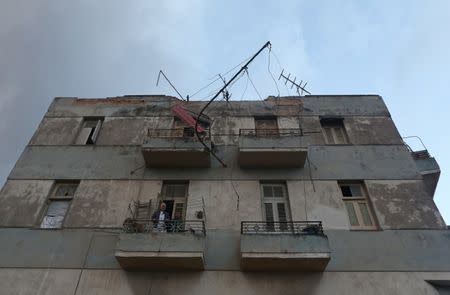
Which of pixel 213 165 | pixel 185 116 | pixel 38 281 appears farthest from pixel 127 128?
pixel 38 281

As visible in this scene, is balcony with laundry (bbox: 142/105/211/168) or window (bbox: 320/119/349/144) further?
window (bbox: 320/119/349/144)

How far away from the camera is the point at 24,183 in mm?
10852

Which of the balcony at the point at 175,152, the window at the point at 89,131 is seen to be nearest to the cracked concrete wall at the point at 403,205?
the balcony at the point at 175,152

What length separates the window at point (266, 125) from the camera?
12486mm

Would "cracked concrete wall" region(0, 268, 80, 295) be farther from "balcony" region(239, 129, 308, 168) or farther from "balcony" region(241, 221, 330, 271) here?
"balcony" region(239, 129, 308, 168)

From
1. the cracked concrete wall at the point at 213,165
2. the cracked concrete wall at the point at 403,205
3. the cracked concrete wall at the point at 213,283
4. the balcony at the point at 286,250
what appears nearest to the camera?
the balcony at the point at 286,250

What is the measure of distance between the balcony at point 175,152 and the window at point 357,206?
4886mm

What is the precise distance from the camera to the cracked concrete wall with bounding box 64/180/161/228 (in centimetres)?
988

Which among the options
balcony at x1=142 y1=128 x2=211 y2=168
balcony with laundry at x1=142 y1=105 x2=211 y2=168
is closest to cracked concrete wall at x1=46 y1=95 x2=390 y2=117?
balcony with laundry at x1=142 y1=105 x2=211 y2=168

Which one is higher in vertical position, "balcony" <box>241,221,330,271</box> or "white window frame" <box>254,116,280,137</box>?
"white window frame" <box>254,116,280,137</box>

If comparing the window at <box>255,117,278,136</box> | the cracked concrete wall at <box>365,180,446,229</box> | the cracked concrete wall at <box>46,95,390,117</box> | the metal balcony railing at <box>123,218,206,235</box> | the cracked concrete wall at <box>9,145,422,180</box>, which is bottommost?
the metal balcony railing at <box>123,218,206,235</box>

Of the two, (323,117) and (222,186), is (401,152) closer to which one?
(323,117)

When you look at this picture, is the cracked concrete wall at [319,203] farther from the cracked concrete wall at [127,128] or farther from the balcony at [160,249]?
the cracked concrete wall at [127,128]

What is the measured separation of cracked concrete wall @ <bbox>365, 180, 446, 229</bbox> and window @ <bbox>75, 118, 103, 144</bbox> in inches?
411
